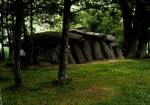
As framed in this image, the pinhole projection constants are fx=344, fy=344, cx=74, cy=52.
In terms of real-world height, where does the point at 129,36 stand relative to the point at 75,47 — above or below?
above

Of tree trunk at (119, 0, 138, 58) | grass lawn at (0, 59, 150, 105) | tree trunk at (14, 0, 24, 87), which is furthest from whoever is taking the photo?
tree trunk at (119, 0, 138, 58)

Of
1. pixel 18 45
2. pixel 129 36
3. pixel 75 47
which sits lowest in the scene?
pixel 75 47

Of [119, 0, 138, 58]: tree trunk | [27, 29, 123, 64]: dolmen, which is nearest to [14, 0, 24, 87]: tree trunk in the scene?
[27, 29, 123, 64]: dolmen

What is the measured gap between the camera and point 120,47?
35.6 m

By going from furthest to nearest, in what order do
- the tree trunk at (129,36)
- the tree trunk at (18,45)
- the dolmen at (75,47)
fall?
the tree trunk at (129,36), the dolmen at (75,47), the tree trunk at (18,45)

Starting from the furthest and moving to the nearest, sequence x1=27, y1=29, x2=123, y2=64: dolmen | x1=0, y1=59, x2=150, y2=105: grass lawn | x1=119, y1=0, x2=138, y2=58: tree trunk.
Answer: x1=119, y1=0, x2=138, y2=58: tree trunk, x1=27, y1=29, x2=123, y2=64: dolmen, x1=0, y1=59, x2=150, y2=105: grass lawn

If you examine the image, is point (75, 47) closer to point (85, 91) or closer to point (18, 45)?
point (18, 45)

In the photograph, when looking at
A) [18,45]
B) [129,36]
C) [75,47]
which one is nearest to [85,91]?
[18,45]

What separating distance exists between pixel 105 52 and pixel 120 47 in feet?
16.3

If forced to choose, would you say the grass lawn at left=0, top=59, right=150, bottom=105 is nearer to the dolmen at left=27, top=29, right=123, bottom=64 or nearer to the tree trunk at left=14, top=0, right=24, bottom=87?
the tree trunk at left=14, top=0, right=24, bottom=87

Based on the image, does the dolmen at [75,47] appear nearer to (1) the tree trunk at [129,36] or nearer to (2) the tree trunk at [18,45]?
(1) the tree trunk at [129,36]

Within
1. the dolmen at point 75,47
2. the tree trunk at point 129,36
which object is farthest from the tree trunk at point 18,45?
the tree trunk at point 129,36

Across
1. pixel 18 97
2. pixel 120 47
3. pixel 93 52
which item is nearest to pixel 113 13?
pixel 18 97

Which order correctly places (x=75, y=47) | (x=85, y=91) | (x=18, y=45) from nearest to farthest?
(x=85, y=91)
(x=18, y=45)
(x=75, y=47)
